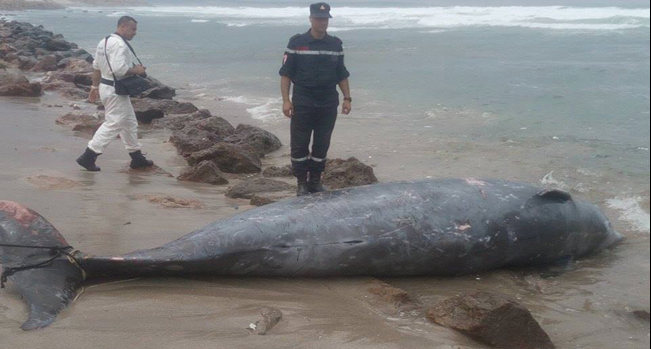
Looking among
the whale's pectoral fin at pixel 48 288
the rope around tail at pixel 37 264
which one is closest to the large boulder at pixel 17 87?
the rope around tail at pixel 37 264

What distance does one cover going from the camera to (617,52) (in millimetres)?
23859

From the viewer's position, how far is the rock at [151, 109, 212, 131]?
12395mm

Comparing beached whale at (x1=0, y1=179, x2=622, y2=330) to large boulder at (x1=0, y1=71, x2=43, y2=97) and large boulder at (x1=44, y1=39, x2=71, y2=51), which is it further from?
large boulder at (x1=44, y1=39, x2=71, y2=51)

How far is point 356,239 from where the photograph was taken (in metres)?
5.55

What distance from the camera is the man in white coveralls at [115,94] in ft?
28.0

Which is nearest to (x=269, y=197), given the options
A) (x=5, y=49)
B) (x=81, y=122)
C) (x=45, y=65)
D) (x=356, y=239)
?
(x=356, y=239)

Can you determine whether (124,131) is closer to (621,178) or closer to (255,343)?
(255,343)

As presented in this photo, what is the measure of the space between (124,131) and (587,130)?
7.60m

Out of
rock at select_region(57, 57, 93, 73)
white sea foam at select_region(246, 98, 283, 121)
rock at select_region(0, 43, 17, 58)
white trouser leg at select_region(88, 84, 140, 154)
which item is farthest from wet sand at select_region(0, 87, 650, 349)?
rock at select_region(0, 43, 17, 58)

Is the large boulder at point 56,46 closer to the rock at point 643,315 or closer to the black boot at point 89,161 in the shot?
the black boot at point 89,161

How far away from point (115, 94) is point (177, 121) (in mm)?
3915

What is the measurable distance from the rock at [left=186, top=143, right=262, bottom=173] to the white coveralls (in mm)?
767

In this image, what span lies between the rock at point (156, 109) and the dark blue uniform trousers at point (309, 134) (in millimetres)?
6450

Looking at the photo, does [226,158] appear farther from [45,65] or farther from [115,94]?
[45,65]
